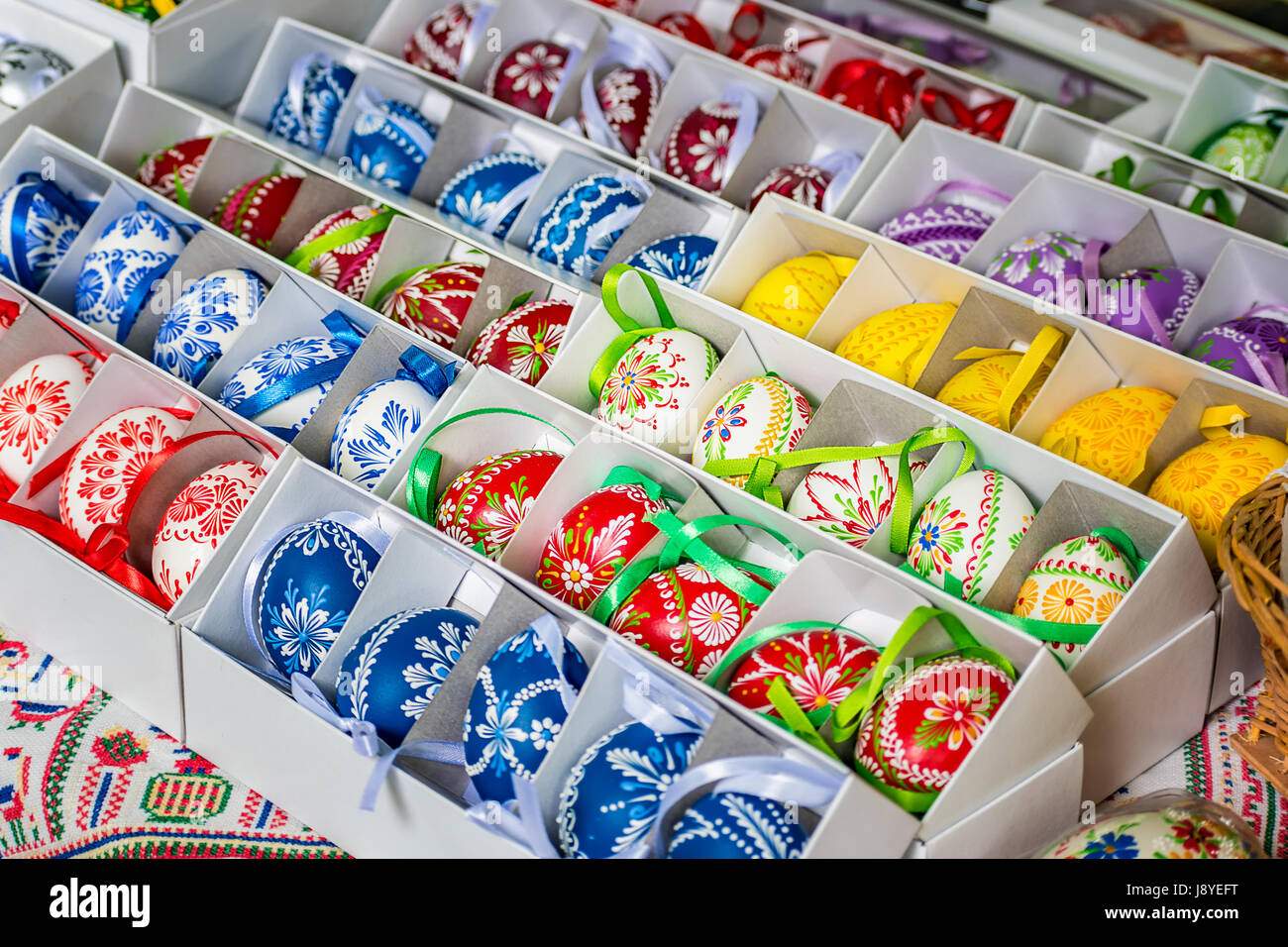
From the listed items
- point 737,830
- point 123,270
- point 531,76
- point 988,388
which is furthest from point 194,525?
point 531,76

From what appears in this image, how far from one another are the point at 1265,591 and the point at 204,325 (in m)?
1.65

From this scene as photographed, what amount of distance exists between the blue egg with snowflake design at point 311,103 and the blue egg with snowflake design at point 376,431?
3.25 ft

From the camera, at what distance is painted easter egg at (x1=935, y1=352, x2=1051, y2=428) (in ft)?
5.76

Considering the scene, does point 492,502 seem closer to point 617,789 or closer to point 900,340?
point 617,789

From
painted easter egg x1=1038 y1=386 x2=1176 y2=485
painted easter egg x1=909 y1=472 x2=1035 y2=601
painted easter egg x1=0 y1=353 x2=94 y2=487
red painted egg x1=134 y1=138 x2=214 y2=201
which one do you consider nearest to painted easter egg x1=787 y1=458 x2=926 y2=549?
painted easter egg x1=909 y1=472 x2=1035 y2=601

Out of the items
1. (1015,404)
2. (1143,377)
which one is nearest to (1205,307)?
(1143,377)

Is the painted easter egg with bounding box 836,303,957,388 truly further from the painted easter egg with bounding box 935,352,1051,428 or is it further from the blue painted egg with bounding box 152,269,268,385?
the blue painted egg with bounding box 152,269,268,385

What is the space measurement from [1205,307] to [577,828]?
136 cm

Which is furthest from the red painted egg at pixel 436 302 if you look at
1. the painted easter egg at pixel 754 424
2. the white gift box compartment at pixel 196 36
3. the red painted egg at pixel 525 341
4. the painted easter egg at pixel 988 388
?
the white gift box compartment at pixel 196 36

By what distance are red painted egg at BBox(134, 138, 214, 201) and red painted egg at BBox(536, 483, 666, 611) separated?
1.27 m

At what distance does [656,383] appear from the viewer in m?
1.79
